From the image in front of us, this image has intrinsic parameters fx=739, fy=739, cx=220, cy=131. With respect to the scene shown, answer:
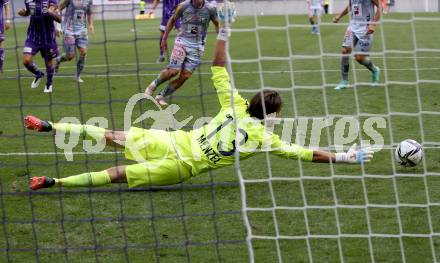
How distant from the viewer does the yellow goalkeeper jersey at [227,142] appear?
20.2 ft

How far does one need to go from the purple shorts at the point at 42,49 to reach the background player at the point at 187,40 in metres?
2.51

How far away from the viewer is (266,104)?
6160 mm

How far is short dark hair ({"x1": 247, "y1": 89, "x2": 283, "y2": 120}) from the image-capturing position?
6.13 m

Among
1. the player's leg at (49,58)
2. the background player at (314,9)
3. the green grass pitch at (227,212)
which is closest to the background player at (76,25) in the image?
the player's leg at (49,58)

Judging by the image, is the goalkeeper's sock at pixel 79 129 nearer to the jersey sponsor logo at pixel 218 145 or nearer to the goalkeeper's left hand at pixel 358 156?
the jersey sponsor logo at pixel 218 145

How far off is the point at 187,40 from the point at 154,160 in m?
4.68

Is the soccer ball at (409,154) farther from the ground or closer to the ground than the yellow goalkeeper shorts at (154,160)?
closer to the ground

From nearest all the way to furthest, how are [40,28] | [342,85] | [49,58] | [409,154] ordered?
[409,154] < [342,85] < [40,28] < [49,58]

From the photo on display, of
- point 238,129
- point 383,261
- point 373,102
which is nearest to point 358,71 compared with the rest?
point 373,102

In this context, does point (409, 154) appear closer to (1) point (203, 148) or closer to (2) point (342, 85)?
(1) point (203, 148)

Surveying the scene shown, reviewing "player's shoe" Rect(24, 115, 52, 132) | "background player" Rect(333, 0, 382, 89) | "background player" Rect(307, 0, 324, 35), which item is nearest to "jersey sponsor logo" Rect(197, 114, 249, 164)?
"player's shoe" Rect(24, 115, 52, 132)

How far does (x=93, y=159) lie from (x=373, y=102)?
4646mm

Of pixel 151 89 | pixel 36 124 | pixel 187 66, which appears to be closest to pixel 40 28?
pixel 151 89

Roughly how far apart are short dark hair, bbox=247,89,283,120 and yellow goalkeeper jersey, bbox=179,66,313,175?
0.22ft
